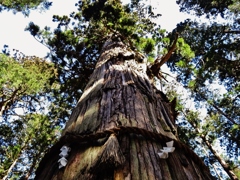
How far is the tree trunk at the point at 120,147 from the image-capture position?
1212 millimetres

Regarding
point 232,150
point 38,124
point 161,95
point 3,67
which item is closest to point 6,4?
point 3,67

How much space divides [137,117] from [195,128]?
14.5 metres

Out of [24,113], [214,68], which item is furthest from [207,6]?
[24,113]

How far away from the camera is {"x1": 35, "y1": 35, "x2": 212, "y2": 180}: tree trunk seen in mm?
1212

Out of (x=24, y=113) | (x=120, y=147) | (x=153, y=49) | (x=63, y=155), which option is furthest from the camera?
(x=24, y=113)

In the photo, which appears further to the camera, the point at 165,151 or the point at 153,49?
the point at 153,49

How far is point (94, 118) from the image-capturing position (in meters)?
1.84

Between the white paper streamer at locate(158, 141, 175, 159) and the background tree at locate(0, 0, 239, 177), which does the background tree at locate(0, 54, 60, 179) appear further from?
the white paper streamer at locate(158, 141, 175, 159)

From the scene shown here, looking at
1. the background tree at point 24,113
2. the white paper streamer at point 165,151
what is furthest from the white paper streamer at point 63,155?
the background tree at point 24,113

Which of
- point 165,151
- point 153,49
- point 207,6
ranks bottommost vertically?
point 165,151

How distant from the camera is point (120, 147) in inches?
53.3

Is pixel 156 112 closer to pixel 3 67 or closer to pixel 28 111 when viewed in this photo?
pixel 3 67

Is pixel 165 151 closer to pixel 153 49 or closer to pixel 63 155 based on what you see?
pixel 63 155

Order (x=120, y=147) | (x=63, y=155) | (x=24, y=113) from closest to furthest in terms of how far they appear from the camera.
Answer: (x=120, y=147) < (x=63, y=155) < (x=24, y=113)
